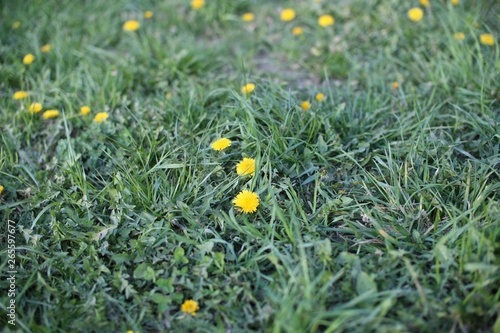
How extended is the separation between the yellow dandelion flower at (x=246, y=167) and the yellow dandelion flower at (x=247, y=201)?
130 millimetres

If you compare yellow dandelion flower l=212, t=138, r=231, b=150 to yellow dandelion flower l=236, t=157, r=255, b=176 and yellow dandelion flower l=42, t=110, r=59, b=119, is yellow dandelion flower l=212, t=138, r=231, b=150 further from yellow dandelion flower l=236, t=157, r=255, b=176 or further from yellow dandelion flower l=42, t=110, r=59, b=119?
yellow dandelion flower l=42, t=110, r=59, b=119

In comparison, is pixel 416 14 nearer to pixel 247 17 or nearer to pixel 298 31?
pixel 298 31

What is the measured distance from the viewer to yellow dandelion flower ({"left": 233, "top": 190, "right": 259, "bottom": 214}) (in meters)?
1.78

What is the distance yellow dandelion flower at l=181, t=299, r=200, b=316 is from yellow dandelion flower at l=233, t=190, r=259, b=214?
1.65 feet

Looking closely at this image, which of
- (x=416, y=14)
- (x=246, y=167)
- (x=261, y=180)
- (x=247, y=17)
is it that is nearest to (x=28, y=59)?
(x=247, y=17)

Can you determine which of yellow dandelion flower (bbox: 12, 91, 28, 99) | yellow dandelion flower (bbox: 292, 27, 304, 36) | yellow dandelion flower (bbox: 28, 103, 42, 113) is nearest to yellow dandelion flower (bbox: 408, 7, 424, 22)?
yellow dandelion flower (bbox: 292, 27, 304, 36)

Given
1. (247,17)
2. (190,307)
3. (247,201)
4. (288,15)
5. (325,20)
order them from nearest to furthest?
1. (190,307)
2. (247,201)
3. (325,20)
4. (288,15)
5. (247,17)

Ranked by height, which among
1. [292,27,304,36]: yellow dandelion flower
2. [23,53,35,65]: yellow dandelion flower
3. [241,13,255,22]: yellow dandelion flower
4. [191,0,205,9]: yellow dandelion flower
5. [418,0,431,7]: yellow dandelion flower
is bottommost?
[23,53,35,65]: yellow dandelion flower

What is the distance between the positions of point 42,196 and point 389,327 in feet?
6.04

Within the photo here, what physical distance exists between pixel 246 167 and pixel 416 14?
2.24 m

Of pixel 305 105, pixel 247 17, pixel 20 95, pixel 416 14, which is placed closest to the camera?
pixel 305 105

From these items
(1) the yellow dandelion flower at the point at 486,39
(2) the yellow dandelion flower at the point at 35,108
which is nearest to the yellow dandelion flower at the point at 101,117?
(2) the yellow dandelion flower at the point at 35,108

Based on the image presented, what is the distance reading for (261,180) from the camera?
189 cm

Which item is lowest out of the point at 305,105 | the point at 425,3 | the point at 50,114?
the point at 50,114
